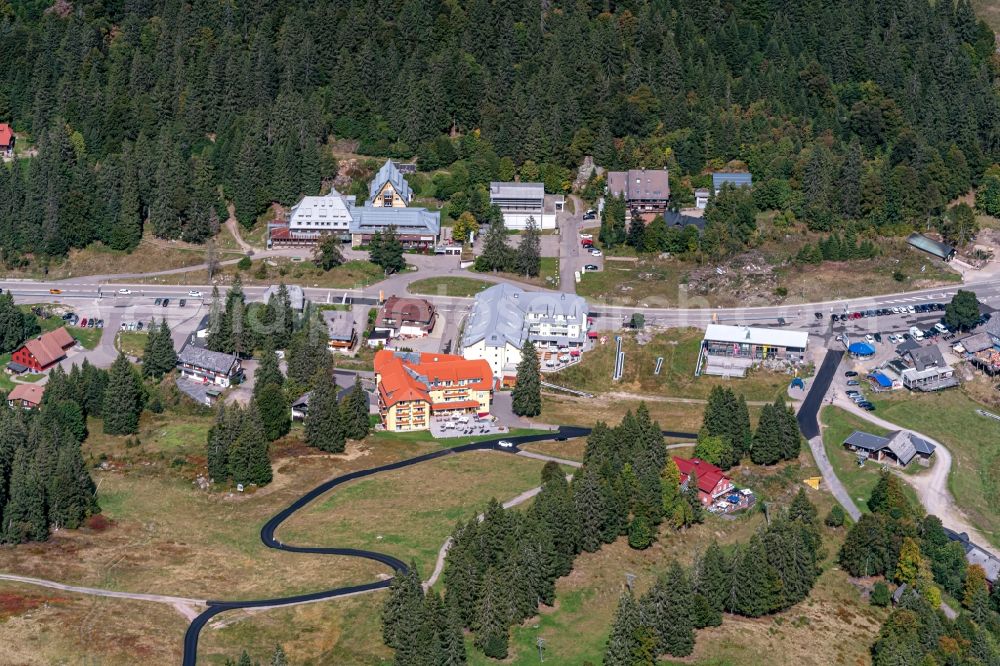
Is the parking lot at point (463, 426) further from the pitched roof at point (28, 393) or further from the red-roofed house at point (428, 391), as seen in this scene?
the pitched roof at point (28, 393)

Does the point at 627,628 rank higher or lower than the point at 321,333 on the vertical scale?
lower

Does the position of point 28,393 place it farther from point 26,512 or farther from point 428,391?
point 428,391

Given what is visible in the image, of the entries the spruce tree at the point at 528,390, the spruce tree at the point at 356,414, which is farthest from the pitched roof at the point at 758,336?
the spruce tree at the point at 356,414

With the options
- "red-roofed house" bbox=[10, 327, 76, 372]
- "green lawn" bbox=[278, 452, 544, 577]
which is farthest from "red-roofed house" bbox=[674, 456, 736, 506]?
"red-roofed house" bbox=[10, 327, 76, 372]

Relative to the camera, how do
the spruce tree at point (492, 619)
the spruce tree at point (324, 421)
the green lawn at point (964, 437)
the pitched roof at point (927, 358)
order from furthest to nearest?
the pitched roof at point (927, 358) < the spruce tree at point (324, 421) < the green lawn at point (964, 437) < the spruce tree at point (492, 619)

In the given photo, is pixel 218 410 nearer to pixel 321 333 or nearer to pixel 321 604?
pixel 321 333

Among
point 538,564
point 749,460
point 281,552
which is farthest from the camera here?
point 749,460

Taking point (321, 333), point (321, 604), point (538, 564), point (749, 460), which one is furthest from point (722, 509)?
point (321, 333)
